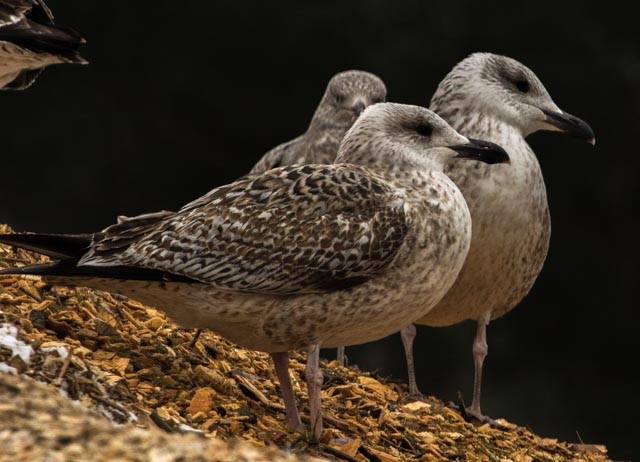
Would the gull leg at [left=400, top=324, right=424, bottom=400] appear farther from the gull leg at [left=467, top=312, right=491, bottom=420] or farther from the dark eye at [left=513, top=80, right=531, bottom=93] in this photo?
the dark eye at [left=513, top=80, right=531, bottom=93]

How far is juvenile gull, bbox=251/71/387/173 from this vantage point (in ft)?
28.2

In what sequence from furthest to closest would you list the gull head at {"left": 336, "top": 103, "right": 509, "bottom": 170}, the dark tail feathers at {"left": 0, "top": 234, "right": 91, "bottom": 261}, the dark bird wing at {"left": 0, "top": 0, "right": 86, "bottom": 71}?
the dark bird wing at {"left": 0, "top": 0, "right": 86, "bottom": 71}
the gull head at {"left": 336, "top": 103, "right": 509, "bottom": 170}
the dark tail feathers at {"left": 0, "top": 234, "right": 91, "bottom": 261}

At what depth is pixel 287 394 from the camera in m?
5.43

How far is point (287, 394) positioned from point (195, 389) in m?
0.42

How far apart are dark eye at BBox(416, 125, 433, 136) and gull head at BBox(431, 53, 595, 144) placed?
1.36 m

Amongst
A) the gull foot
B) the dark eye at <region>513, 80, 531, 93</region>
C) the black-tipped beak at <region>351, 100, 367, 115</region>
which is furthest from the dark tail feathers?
the black-tipped beak at <region>351, 100, 367, 115</region>

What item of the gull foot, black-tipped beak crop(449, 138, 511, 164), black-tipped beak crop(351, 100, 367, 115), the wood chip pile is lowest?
the gull foot

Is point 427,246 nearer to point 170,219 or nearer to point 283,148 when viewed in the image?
point 170,219

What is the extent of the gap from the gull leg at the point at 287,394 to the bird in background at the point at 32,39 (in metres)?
2.01

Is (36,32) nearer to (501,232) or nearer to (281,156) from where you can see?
(501,232)

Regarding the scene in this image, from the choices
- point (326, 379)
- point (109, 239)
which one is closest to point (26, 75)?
point (109, 239)

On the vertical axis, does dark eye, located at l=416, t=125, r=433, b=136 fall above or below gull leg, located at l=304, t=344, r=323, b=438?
above

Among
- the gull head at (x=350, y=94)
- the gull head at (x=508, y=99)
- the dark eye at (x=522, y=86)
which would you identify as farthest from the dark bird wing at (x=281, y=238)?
Result: the gull head at (x=350, y=94)

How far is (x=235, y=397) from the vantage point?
5.59 m
